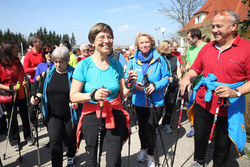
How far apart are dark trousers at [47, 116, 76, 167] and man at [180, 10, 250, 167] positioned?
192 cm

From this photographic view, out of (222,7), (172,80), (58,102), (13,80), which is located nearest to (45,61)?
(13,80)

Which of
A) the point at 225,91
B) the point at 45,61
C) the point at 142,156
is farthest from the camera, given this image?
the point at 45,61

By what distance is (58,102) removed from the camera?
271 centimetres

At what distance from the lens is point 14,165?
3264 millimetres

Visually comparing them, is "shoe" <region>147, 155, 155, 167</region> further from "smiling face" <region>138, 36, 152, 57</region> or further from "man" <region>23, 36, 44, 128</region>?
"man" <region>23, 36, 44, 128</region>

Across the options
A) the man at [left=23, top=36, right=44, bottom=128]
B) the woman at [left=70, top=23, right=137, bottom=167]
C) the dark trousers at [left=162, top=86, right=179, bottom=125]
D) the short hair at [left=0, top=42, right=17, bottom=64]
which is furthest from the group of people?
the dark trousers at [left=162, top=86, right=179, bottom=125]

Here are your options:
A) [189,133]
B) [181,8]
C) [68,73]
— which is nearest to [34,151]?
[68,73]

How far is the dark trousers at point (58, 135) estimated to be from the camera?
260cm

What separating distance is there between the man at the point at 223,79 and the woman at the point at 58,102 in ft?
5.89

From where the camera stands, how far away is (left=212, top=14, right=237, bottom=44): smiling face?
2.01 metres

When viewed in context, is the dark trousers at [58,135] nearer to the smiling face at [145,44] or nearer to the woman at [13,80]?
the woman at [13,80]

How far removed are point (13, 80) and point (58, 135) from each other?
189 centimetres

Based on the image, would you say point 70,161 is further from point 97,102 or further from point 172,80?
point 172,80

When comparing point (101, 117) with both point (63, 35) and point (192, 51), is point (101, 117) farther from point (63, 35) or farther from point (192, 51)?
point (63, 35)
